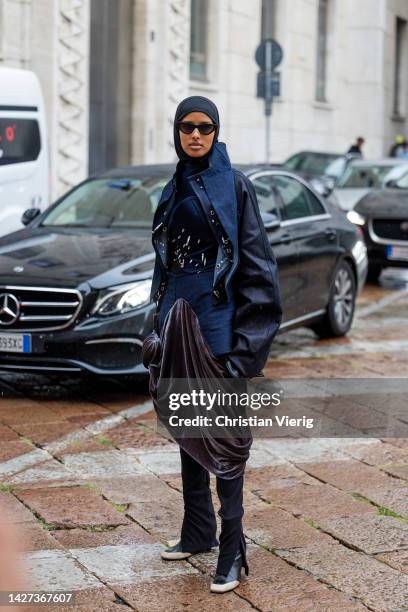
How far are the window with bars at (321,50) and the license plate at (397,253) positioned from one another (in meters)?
18.1

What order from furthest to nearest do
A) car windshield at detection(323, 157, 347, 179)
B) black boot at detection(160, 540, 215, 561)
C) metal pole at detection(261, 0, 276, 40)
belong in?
1. metal pole at detection(261, 0, 276, 40)
2. car windshield at detection(323, 157, 347, 179)
3. black boot at detection(160, 540, 215, 561)

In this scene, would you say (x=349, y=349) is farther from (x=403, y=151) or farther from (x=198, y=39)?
(x=403, y=151)

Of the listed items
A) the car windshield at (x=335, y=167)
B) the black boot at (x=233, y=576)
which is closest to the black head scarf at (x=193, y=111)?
the black boot at (x=233, y=576)

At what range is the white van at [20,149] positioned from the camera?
11.5 metres

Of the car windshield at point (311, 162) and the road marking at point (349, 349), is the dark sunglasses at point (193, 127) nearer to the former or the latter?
the road marking at point (349, 349)

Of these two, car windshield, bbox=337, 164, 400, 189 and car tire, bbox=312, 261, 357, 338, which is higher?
car windshield, bbox=337, 164, 400, 189

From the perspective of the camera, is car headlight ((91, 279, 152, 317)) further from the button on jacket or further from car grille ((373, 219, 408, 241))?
car grille ((373, 219, 408, 241))

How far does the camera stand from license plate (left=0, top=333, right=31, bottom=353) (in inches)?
307

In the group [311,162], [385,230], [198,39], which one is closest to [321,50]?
[198,39]

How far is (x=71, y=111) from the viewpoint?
64.8ft

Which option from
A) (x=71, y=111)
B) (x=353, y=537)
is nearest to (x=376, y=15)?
(x=71, y=111)

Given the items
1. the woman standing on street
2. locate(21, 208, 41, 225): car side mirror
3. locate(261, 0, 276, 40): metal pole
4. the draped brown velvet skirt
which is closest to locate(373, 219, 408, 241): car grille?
locate(21, 208, 41, 225): car side mirror

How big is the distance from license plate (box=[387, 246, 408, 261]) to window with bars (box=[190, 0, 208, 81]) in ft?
35.9

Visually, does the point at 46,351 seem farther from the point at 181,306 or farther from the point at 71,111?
the point at 71,111
